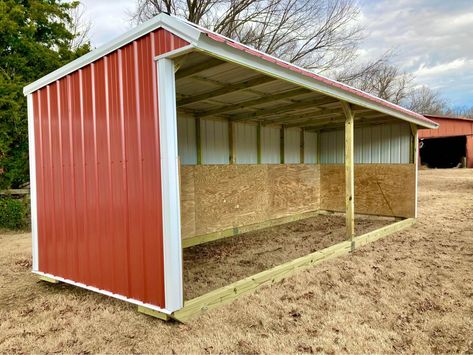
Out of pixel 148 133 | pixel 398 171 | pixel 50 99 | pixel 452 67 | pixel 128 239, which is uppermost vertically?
pixel 452 67

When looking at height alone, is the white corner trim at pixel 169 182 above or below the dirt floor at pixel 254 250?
above

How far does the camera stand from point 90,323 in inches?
113

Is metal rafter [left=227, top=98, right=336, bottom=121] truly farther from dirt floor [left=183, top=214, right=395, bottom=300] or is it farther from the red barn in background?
the red barn in background

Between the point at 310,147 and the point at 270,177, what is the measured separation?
1.94 m

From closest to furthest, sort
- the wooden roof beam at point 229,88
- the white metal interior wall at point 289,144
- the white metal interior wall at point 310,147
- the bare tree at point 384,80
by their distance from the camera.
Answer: the wooden roof beam at point 229,88, the white metal interior wall at point 289,144, the white metal interior wall at point 310,147, the bare tree at point 384,80

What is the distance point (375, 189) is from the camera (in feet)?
25.4

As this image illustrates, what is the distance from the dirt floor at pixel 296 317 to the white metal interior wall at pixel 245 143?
122 inches

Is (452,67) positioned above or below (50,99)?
above

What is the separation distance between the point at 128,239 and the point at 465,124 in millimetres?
21497

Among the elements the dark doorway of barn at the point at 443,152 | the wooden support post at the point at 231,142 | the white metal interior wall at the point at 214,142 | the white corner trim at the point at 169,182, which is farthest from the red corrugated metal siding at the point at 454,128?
the white corner trim at the point at 169,182

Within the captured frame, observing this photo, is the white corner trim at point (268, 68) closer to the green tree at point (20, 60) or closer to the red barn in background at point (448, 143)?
the green tree at point (20, 60)

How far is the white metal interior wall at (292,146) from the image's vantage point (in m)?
7.97

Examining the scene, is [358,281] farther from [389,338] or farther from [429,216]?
[429,216]

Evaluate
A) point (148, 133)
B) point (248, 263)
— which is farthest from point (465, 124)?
point (148, 133)
